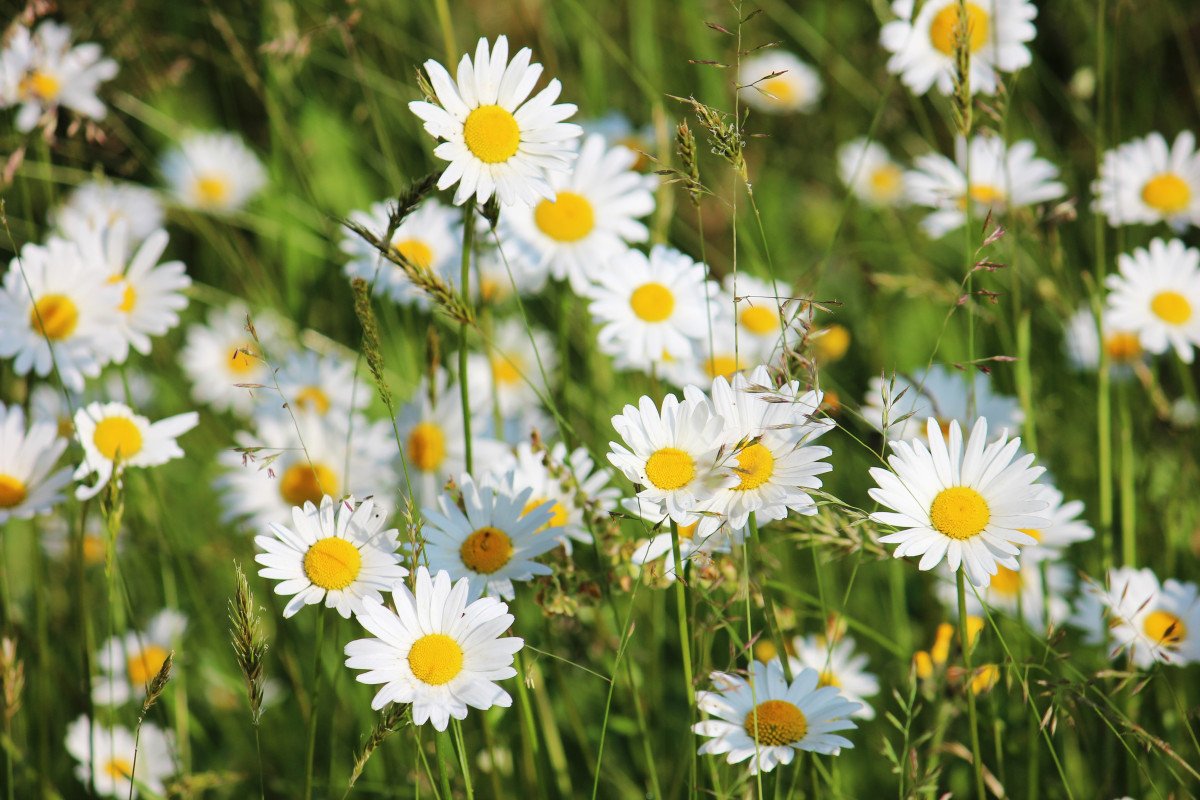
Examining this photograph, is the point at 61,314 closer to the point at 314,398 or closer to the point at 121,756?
the point at 314,398

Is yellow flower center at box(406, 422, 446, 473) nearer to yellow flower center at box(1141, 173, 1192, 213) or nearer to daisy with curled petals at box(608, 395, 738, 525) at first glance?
daisy with curled petals at box(608, 395, 738, 525)

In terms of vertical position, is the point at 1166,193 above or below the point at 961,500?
above

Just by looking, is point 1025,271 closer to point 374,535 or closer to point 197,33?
point 374,535

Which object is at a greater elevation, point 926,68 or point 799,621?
point 926,68

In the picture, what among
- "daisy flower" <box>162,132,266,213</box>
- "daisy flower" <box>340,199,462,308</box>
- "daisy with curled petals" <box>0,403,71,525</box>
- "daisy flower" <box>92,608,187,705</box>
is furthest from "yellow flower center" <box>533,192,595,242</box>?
"daisy flower" <box>162,132,266,213</box>

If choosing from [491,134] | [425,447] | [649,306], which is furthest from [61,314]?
[649,306]

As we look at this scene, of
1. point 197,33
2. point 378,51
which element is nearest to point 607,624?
point 378,51

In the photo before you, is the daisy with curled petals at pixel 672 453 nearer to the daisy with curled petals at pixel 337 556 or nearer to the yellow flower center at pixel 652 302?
the daisy with curled petals at pixel 337 556
